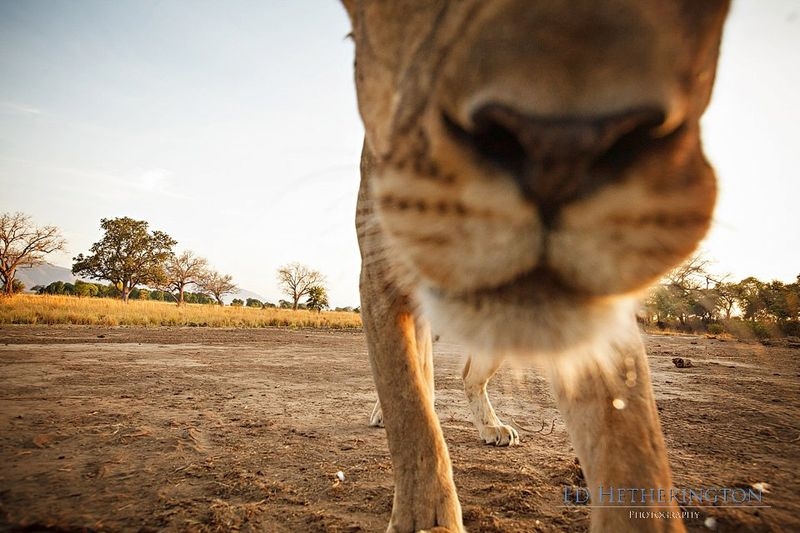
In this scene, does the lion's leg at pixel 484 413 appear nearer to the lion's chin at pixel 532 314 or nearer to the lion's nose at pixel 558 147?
the lion's chin at pixel 532 314

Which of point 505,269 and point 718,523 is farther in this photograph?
point 718,523

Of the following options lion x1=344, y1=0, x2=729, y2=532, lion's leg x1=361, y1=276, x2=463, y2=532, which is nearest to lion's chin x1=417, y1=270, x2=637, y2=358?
lion x1=344, y1=0, x2=729, y2=532

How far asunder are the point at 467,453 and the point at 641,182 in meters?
3.64

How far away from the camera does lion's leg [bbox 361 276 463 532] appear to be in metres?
2.21

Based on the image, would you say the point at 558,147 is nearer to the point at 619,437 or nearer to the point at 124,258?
the point at 619,437

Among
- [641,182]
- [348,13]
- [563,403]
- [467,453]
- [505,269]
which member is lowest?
[467,453]

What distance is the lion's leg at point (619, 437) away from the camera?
69.6 inches

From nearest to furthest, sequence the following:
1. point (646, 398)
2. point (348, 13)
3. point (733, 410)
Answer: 1. point (646, 398)
2. point (348, 13)
3. point (733, 410)

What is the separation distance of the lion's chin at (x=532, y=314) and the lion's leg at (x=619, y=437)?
64 centimetres

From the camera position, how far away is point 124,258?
5872 centimetres

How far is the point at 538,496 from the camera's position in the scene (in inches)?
115

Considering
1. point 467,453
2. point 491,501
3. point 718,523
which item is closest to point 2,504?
point 491,501

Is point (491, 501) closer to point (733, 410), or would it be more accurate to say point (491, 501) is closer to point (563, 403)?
point (563, 403)

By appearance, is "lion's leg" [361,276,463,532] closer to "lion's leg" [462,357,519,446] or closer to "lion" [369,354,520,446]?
"lion" [369,354,520,446]
